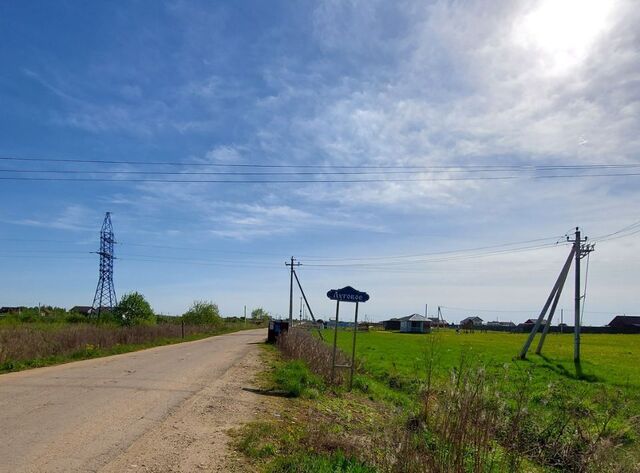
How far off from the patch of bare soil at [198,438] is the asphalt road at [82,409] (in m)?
0.22

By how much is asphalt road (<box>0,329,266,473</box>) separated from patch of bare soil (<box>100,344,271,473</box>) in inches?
8.8

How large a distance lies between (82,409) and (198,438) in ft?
9.15

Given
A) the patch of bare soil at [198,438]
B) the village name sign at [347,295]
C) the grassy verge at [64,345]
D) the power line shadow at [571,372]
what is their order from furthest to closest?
1. the power line shadow at [571,372]
2. the grassy verge at [64,345]
3. the village name sign at [347,295]
4. the patch of bare soil at [198,438]

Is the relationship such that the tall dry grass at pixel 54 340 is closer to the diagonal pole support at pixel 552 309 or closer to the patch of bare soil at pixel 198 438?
the patch of bare soil at pixel 198 438

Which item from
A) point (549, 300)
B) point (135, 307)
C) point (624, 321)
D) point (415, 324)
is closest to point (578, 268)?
point (549, 300)

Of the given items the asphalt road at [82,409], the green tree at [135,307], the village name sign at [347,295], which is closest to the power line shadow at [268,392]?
the asphalt road at [82,409]

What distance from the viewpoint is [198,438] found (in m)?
7.71

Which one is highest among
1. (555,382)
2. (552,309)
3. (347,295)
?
(552,309)

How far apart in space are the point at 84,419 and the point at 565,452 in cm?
740

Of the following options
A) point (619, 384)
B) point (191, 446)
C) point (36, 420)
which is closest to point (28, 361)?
point (36, 420)

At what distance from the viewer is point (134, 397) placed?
1073cm

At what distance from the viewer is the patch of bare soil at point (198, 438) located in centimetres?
634

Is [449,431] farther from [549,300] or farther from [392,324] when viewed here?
[392,324]

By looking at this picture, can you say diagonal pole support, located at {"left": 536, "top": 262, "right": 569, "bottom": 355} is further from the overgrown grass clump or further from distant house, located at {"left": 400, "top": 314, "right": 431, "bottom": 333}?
distant house, located at {"left": 400, "top": 314, "right": 431, "bottom": 333}
